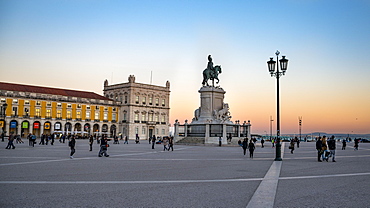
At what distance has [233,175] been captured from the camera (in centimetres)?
1140

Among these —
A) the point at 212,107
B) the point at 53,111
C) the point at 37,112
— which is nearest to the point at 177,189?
the point at 212,107

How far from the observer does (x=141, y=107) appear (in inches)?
3386

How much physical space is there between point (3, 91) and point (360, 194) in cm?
6841

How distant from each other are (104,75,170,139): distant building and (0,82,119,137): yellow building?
9.62ft

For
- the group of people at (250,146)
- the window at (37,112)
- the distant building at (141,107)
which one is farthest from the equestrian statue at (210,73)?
the distant building at (141,107)

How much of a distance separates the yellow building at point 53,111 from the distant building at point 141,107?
9.62ft

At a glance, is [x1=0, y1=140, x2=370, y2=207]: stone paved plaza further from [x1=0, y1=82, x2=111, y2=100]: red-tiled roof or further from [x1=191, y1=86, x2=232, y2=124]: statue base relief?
[x1=0, y1=82, x2=111, y2=100]: red-tiled roof

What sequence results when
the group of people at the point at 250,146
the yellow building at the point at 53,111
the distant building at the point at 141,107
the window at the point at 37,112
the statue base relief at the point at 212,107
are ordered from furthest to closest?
the distant building at the point at 141,107, the window at the point at 37,112, the yellow building at the point at 53,111, the statue base relief at the point at 212,107, the group of people at the point at 250,146

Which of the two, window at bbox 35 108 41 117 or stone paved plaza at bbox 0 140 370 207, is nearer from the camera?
stone paved plaza at bbox 0 140 370 207

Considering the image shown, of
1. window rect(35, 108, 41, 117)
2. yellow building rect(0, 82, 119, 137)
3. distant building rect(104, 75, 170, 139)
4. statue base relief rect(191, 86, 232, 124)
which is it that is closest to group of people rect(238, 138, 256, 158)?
statue base relief rect(191, 86, 232, 124)

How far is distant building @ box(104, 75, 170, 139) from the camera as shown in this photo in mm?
83938

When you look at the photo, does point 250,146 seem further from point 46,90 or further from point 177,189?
point 46,90

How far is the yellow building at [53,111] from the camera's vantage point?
6631 centimetres

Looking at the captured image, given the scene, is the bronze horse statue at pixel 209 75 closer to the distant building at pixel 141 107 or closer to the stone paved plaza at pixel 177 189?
the stone paved plaza at pixel 177 189
